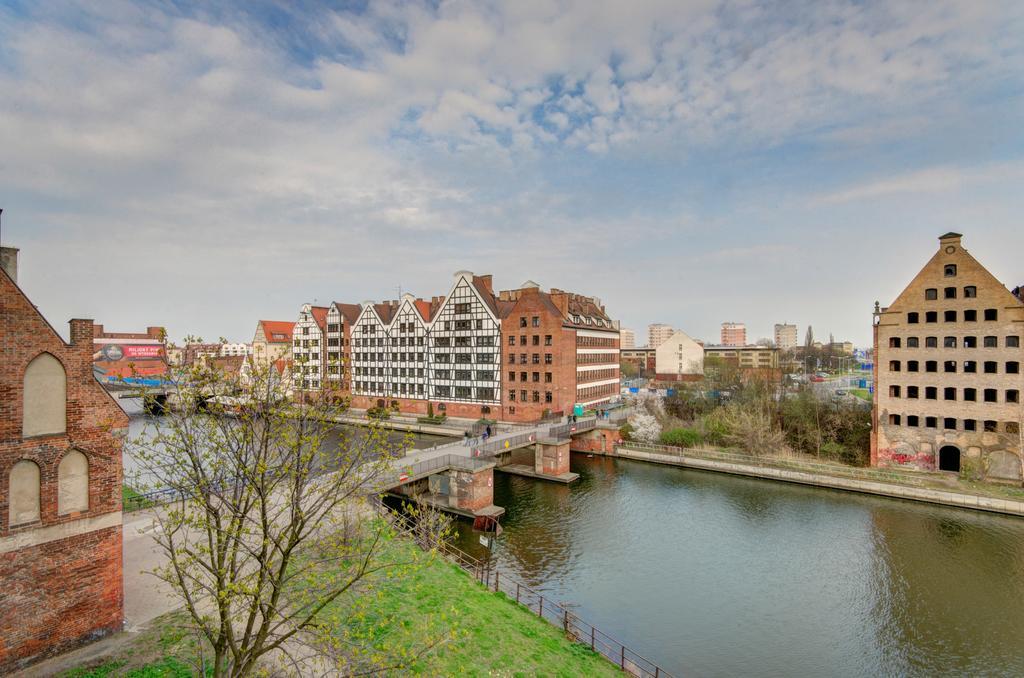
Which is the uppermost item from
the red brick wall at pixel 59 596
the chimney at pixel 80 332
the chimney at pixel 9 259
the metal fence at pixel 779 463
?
the chimney at pixel 9 259

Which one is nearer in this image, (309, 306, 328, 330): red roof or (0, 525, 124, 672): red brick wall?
(0, 525, 124, 672): red brick wall

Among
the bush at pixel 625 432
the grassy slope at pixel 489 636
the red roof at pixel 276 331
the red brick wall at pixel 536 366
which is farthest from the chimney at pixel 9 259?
the red roof at pixel 276 331

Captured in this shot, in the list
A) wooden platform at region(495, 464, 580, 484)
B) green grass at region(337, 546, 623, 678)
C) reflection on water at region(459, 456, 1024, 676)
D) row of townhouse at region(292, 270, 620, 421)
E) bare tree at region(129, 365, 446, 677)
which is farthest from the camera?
row of townhouse at region(292, 270, 620, 421)

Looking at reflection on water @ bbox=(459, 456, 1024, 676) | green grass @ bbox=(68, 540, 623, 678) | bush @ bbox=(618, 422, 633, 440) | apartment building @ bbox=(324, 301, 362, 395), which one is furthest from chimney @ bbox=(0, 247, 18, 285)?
apartment building @ bbox=(324, 301, 362, 395)

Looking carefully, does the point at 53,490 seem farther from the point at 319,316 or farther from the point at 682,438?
the point at 319,316

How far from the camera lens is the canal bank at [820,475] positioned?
91.4ft

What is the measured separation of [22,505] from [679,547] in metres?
23.4

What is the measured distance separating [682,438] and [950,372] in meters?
17.6

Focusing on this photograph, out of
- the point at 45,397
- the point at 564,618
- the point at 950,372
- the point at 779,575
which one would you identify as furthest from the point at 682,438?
the point at 45,397

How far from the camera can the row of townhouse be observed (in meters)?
47.7

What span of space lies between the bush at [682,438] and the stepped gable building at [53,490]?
36399mm

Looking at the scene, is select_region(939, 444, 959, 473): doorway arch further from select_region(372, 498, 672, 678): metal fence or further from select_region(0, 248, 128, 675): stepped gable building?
select_region(0, 248, 128, 675): stepped gable building

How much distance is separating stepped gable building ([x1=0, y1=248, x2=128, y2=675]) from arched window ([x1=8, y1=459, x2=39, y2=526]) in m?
0.02

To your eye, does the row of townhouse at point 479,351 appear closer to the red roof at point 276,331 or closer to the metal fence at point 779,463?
the metal fence at point 779,463
